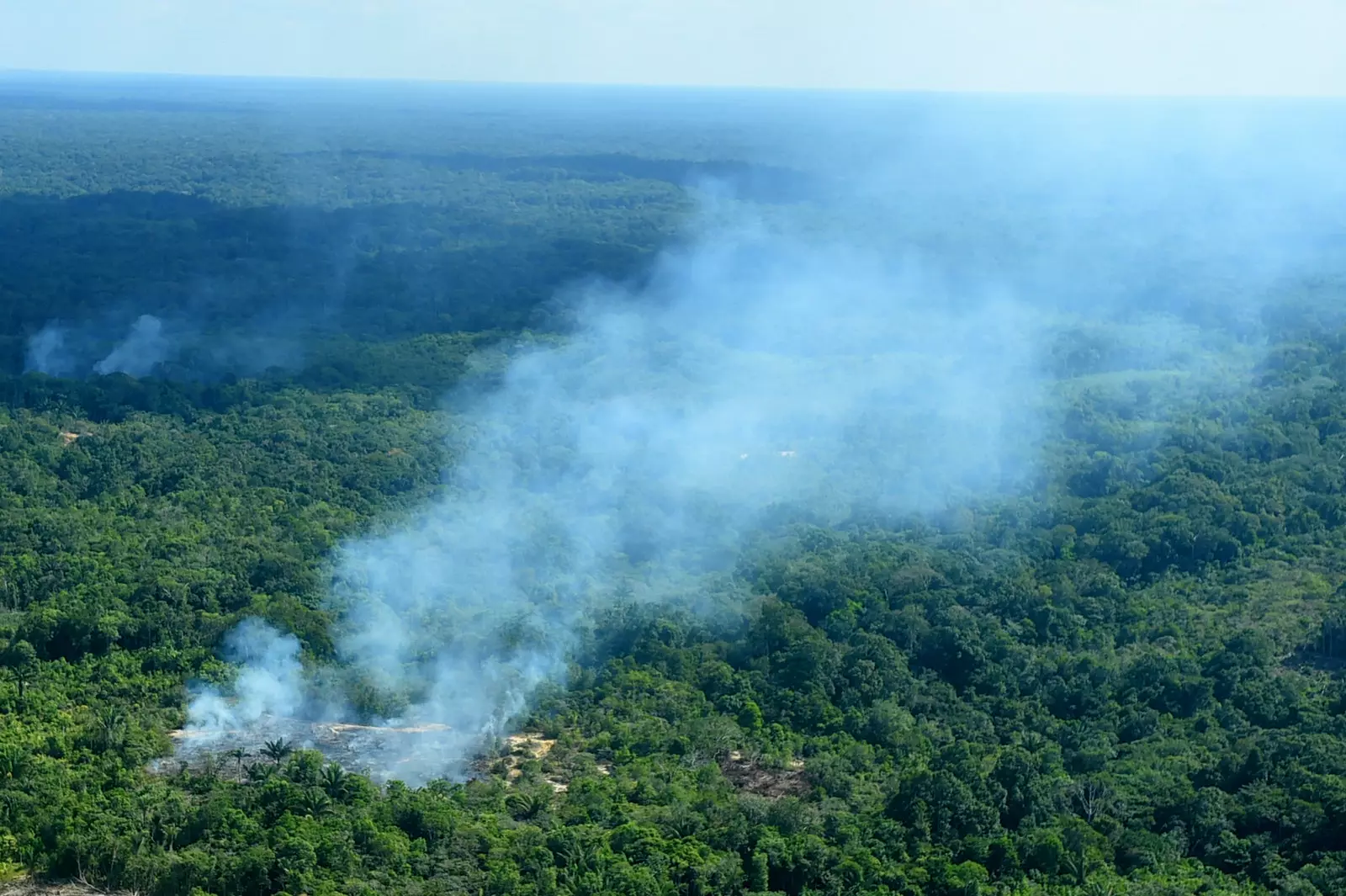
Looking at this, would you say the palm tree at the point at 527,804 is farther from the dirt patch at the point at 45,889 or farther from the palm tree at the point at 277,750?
the dirt patch at the point at 45,889

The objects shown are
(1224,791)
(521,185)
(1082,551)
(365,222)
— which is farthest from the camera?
(521,185)

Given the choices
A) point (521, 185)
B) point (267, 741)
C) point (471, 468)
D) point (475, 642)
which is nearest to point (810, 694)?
point (475, 642)

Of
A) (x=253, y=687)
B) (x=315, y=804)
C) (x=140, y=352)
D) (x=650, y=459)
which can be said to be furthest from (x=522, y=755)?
(x=140, y=352)

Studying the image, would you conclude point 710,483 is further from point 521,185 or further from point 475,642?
point 521,185

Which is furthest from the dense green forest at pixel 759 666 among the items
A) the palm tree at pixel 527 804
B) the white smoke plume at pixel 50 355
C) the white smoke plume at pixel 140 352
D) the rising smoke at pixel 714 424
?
the white smoke plume at pixel 140 352

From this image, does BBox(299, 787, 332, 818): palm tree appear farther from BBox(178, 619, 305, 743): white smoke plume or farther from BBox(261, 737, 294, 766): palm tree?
BBox(178, 619, 305, 743): white smoke plume

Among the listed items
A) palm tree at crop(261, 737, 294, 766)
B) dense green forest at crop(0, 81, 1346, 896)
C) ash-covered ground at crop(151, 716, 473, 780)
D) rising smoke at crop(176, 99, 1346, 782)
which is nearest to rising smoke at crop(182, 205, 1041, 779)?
rising smoke at crop(176, 99, 1346, 782)
